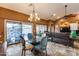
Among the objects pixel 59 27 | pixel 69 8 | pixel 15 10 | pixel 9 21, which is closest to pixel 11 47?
pixel 9 21

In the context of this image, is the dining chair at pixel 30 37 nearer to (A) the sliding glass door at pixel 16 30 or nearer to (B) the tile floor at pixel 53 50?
(A) the sliding glass door at pixel 16 30

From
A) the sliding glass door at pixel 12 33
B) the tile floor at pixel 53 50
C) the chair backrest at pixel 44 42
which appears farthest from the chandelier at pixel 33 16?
the tile floor at pixel 53 50

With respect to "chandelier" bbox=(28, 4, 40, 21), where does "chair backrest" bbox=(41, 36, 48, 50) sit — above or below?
below

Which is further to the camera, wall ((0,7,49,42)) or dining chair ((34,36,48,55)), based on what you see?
dining chair ((34,36,48,55))

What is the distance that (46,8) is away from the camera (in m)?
2.10

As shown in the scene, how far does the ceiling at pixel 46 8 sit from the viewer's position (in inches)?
80.0

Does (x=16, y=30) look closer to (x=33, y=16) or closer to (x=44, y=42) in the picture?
(x=33, y=16)

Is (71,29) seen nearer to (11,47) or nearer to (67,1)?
(67,1)

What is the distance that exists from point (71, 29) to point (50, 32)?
44 centimetres

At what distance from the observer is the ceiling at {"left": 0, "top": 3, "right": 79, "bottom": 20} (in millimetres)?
2033

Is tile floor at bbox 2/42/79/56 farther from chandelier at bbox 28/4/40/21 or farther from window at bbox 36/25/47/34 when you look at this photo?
chandelier at bbox 28/4/40/21

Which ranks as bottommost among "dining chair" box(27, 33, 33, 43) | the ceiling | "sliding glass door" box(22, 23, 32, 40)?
"dining chair" box(27, 33, 33, 43)

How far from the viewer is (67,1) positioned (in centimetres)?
206

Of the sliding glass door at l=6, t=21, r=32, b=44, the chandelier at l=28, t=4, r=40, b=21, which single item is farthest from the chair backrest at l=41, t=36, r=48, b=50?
the chandelier at l=28, t=4, r=40, b=21
